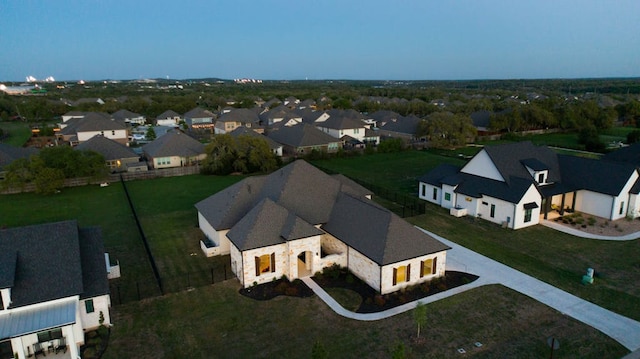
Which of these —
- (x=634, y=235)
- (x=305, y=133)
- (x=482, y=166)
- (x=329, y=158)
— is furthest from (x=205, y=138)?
(x=634, y=235)

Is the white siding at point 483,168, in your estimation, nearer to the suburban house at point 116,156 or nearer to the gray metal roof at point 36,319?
the gray metal roof at point 36,319

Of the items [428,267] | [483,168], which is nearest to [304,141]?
[483,168]

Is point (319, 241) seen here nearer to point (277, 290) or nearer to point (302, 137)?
point (277, 290)

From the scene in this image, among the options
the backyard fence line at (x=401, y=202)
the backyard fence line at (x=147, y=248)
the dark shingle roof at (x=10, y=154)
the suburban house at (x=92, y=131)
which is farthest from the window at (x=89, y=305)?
the suburban house at (x=92, y=131)

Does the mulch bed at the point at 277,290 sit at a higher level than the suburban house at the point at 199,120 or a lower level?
lower

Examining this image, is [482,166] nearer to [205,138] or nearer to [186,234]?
[186,234]

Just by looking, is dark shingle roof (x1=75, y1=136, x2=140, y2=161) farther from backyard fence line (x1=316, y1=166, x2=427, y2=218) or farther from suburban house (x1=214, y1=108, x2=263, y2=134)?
backyard fence line (x1=316, y1=166, x2=427, y2=218)

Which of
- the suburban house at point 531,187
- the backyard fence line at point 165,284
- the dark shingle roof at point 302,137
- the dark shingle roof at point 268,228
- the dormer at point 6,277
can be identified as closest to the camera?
the dormer at point 6,277

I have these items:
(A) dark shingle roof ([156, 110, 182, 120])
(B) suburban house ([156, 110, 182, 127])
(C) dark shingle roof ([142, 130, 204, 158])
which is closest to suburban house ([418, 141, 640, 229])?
(C) dark shingle roof ([142, 130, 204, 158])
